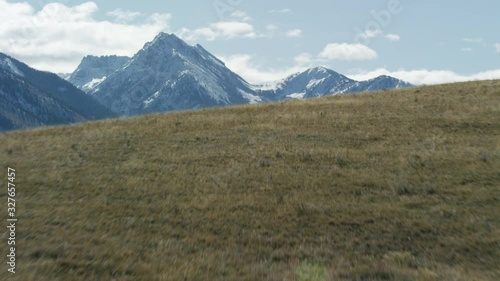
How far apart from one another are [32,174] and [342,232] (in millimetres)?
12578

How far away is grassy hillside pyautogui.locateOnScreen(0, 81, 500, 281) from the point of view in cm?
1005

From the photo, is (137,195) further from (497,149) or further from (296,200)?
(497,149)

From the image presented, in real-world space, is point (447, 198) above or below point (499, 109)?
below

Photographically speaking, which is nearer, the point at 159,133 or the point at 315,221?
the point at 315,221

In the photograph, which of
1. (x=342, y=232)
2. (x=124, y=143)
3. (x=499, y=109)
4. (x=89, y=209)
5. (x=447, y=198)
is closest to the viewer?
(x=342, y=232)

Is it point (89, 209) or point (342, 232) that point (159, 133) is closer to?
point (89, 209)

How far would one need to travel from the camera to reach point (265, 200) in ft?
48.9

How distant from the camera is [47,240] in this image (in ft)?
36.4

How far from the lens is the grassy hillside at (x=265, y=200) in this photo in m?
10.1

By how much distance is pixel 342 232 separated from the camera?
40.3 feet

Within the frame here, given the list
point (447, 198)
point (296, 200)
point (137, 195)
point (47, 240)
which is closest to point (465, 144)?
point (447, 198)

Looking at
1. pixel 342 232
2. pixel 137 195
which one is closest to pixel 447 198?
pixel 342 232

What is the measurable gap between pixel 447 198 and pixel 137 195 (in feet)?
34.9

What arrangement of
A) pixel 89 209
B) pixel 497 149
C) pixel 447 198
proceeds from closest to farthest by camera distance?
pixel 89 209, pixel 447 198, pixel 497 149
